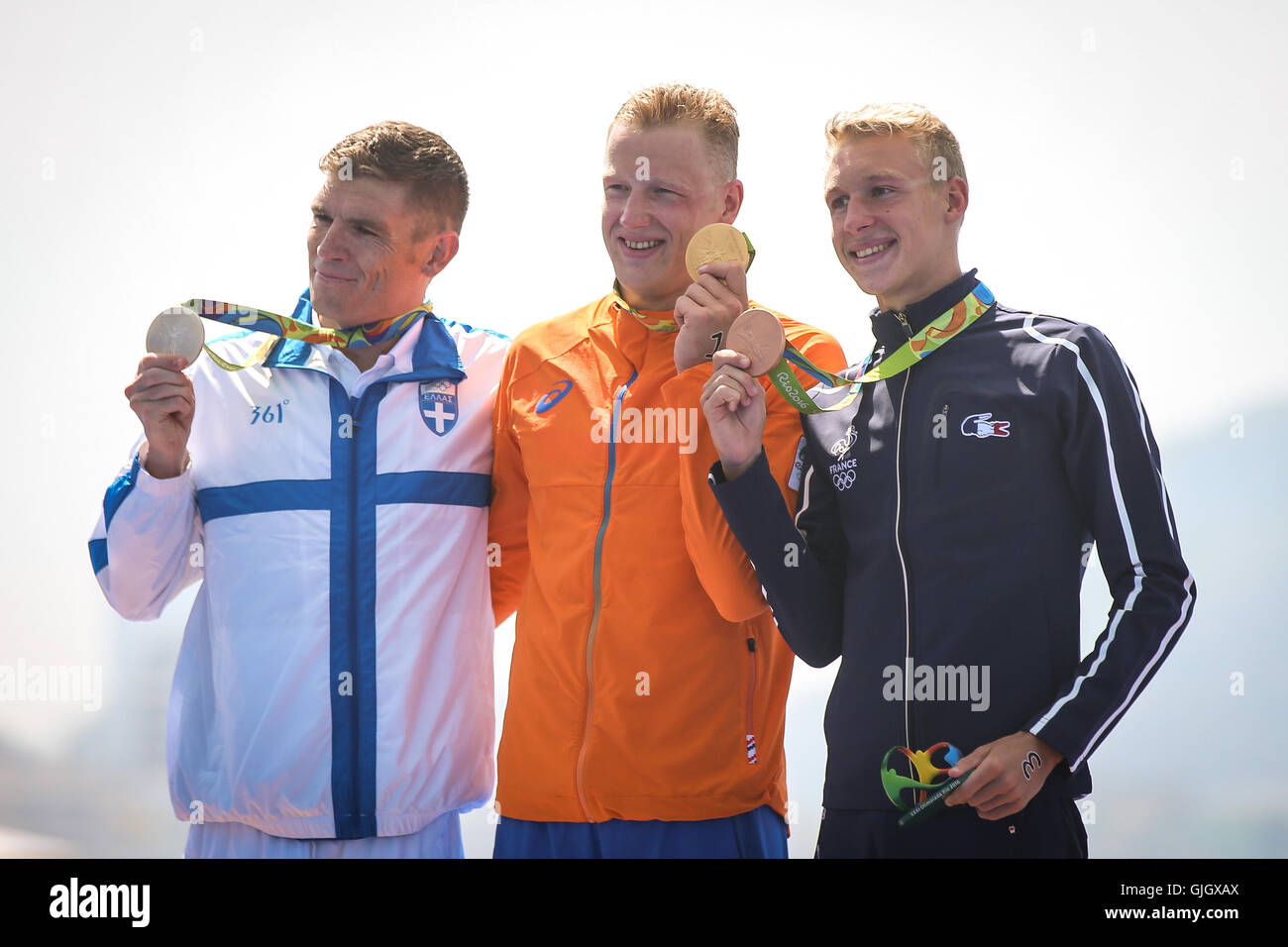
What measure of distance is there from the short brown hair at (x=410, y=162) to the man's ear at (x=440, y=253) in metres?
0.03

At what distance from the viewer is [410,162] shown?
3244 mm

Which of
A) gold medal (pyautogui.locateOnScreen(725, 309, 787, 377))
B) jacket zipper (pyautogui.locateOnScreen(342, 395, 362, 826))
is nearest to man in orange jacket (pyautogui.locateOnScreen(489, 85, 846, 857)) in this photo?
gold medal (pyautogui.locateOnScreen(725, 309, 787, 377))

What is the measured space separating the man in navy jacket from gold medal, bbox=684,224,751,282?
0.24m

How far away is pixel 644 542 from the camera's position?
9.38ft

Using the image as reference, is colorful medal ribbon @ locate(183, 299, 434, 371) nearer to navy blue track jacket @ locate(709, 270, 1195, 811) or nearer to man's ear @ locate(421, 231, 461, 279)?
man's ear @ locate(421, 231, 461, 279)

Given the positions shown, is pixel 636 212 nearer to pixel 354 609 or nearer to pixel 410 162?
pixel 410 162

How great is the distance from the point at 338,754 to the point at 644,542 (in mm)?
Answer: 839

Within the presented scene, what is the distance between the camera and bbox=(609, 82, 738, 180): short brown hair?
301 centimetres

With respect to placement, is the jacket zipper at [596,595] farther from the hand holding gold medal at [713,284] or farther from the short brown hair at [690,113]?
the short brown hair at [690,113]

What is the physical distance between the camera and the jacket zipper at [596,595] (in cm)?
279

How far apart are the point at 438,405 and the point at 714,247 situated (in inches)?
32.2

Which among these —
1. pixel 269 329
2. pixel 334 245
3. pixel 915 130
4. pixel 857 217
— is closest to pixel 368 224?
pixel 334 245

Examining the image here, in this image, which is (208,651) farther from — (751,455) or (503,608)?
(751,455)
